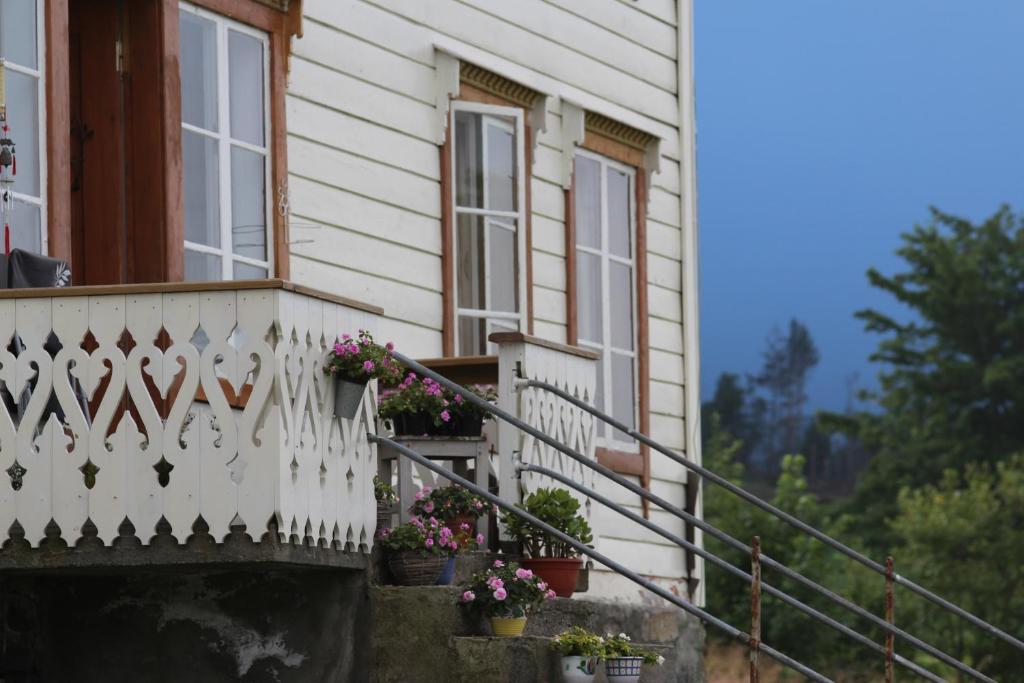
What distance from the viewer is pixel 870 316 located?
55500 millimetres

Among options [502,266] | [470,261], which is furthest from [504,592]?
[502,266]

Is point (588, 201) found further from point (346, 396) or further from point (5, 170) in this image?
point (5, 170)

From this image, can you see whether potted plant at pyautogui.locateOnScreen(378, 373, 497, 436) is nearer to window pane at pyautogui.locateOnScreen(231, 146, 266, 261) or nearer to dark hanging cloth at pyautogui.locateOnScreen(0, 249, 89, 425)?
window pane at pyautogui.locateOnScreen(231, 146, 266, 261)

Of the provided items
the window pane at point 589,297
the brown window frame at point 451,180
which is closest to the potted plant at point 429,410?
the brown window frame at point 451,180

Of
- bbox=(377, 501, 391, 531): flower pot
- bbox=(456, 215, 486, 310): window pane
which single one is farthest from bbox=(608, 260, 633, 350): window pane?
bbox=(377, 501, 391, 531): flower pot

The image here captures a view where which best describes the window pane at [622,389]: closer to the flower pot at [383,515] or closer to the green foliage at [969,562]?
the flower pot at [383,515]

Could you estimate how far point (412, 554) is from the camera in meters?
9.84

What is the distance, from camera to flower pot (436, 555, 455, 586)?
10031mm

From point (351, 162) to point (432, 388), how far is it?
2.16 metres

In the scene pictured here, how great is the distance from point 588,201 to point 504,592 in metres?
5.85

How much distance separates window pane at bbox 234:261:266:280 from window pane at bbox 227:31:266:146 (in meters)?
0.69

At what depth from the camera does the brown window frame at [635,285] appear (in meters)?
14.7

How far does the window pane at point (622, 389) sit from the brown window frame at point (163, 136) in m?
3.89

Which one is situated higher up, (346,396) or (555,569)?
(346,396)
